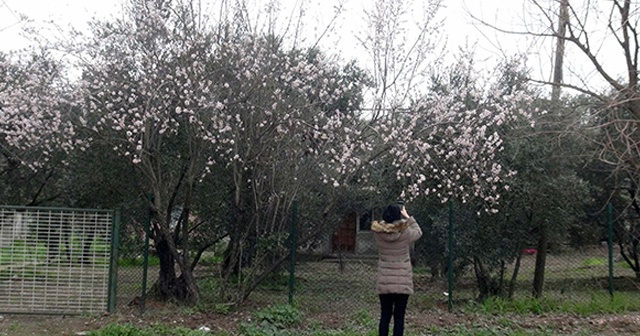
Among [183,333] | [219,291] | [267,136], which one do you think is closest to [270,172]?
[267,136]

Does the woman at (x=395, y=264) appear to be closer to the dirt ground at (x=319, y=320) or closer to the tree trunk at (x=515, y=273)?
the dirt ground at (x=319, y=320)

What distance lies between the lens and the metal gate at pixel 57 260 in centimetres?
933

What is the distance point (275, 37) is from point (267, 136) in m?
1.48

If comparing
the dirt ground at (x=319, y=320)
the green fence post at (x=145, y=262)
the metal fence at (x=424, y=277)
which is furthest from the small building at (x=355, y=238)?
the green fence post at (x=145, y=262)

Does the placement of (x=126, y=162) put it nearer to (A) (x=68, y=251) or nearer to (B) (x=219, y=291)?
(A) (x=68, y=251)

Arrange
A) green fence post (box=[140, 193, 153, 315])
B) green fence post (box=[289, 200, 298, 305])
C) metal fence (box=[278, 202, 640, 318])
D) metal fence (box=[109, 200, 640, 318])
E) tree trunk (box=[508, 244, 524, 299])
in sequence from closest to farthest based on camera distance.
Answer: green fence post (box=[140, 193, 153, 315])
green fence post (box=[289, 200, 298, 305])
metal fence (box=[109, 200, 640, 318])
metal fence (box=[278, 202, 640, 318])
tree trunk (box=[508, 244, 524, 299])

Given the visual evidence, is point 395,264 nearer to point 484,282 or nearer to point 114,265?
point 484,282

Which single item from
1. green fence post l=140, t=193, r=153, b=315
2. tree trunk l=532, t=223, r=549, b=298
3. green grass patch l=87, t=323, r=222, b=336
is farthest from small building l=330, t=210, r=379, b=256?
green grass patch l=87, t=323, r=222, b=336

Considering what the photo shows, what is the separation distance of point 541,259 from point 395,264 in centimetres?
446

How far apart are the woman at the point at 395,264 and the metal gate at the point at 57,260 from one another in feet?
13.3

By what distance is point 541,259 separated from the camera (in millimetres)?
10992

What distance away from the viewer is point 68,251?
938 centimetres

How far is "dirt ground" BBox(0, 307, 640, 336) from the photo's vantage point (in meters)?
8.80

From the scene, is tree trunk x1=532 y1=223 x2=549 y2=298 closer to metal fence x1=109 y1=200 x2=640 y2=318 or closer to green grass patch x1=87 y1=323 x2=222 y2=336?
metal fence x1=109 y1=200 x2=640 y2=318
